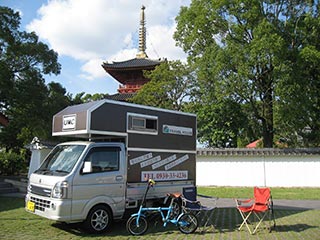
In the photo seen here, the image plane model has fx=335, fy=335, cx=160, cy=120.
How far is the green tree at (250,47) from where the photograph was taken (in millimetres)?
14992

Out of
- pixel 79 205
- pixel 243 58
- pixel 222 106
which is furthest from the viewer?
pixel 222 106

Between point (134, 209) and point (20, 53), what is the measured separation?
41.5 feet

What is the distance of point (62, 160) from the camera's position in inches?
280

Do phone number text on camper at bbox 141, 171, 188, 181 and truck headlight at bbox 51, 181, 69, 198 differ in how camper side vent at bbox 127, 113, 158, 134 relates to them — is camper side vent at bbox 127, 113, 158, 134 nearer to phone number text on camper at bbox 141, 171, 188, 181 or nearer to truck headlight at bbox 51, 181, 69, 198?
phone number text on camper at bbox 141, 171, 188, 181

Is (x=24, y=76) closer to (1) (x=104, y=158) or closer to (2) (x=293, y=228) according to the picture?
(1) (x=104, y=158)

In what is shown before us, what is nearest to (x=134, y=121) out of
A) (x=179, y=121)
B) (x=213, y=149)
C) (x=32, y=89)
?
(x=179, y=121)

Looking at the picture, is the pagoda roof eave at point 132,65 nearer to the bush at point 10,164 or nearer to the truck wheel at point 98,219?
the bush at point 10,164

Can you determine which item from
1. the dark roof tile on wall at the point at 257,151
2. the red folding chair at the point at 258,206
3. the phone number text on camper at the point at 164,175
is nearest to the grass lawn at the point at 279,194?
the dark roof tile on wall at the point at 257,151

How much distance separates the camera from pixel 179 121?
8695mm

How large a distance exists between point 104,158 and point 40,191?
55.9 inches

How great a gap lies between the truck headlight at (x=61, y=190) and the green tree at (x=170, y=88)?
14.5 metres

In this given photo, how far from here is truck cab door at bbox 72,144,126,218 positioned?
653 centimetres

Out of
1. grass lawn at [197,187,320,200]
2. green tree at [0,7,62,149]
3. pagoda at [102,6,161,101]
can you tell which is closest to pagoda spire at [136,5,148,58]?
pagoda at [102,6,161,101]

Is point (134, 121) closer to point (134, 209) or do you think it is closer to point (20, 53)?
point (134, 209)
